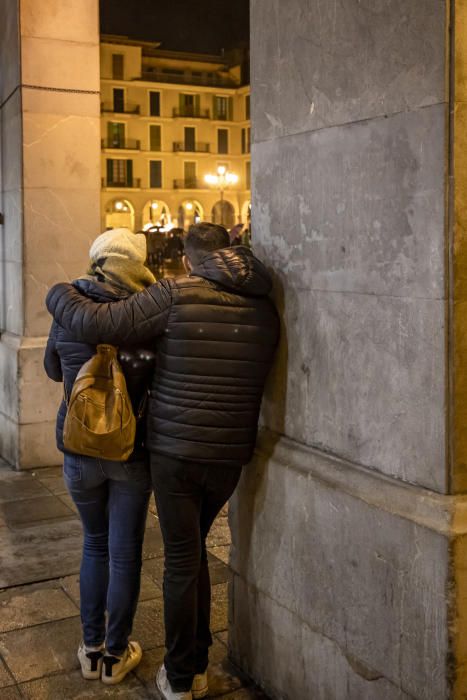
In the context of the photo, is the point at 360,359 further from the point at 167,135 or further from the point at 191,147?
the point at 191,147

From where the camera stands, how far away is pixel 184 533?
401cm

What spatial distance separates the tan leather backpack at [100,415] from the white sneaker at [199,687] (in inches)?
43.0

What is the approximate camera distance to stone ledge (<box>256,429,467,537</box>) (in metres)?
3.13

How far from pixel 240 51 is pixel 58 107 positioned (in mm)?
82597

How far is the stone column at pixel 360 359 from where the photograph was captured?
123 inches

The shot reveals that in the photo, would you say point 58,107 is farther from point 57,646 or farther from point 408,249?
point 408,249

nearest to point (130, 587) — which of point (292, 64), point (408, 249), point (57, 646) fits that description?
point (57, 646)

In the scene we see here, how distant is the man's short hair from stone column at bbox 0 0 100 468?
4.60 meters

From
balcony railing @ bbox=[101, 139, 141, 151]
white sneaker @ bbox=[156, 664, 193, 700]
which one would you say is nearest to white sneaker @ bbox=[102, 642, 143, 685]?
white sneaker @ bbox=[156, 664, 193, 700]

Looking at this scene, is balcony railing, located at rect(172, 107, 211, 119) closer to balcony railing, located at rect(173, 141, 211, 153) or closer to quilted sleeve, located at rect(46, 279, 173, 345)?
balcony railing, located at rect(173, 141, 211, 153)

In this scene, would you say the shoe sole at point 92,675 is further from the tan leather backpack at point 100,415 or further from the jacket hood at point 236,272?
the jacket hood at point 236,272

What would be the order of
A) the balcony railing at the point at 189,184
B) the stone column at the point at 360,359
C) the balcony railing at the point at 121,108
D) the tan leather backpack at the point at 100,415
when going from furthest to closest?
the balcony railing at the point at 189,184 < the balcony railing at the point at 121,108 < the tan leather backpack at the point at 100,415 < the stone column at the point at 360,359

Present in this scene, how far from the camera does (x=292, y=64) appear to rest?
3928mm

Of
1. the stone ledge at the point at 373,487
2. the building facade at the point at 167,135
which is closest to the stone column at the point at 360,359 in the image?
the stone ledge at the point at 373,487
